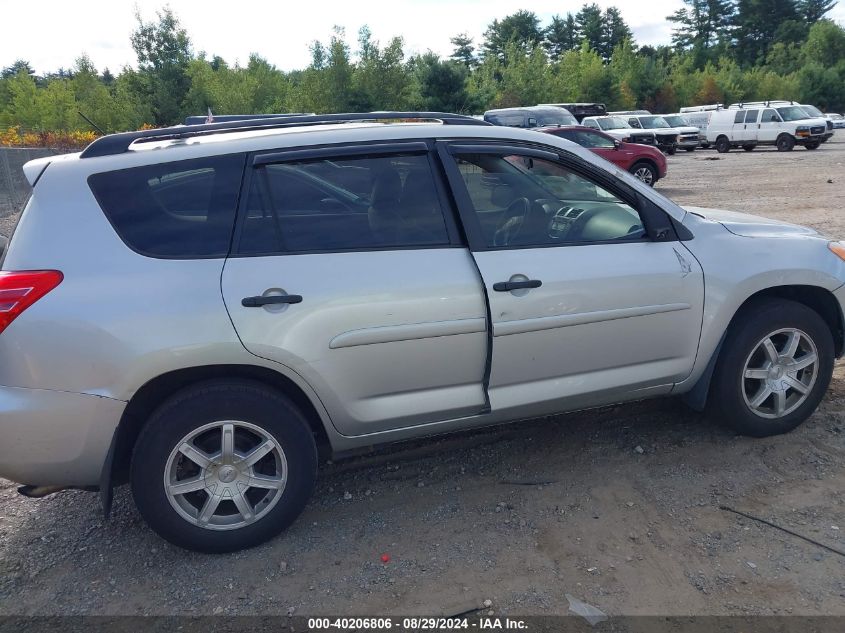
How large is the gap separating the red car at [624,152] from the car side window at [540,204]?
1445 cm

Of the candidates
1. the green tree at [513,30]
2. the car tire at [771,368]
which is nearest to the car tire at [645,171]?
the car tire at [771,368]

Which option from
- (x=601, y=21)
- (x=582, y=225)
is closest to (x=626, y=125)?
(x=582, y=225)

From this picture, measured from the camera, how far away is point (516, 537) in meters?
3.38

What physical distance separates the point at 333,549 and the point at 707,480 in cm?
192

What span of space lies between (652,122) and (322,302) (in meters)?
32.5

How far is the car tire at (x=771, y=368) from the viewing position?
4023mm

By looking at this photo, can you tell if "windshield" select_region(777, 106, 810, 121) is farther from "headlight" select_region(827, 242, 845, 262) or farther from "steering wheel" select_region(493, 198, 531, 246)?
"steering wheel" select_region(493, 198, 531, 246)

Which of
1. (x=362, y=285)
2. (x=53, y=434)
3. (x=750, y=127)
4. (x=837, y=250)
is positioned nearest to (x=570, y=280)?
(x=362, y=285)

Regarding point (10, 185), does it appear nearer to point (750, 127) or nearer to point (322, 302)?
point (322, 302)

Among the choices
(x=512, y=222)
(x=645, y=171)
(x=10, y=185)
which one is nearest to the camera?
(x=512, y=222)

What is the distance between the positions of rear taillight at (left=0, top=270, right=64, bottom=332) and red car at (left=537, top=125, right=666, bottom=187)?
16001 millimetres

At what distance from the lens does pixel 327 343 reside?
3225 mm

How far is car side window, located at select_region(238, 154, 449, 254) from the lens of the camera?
3.31 m

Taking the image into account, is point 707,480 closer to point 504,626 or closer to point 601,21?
point 504,626
